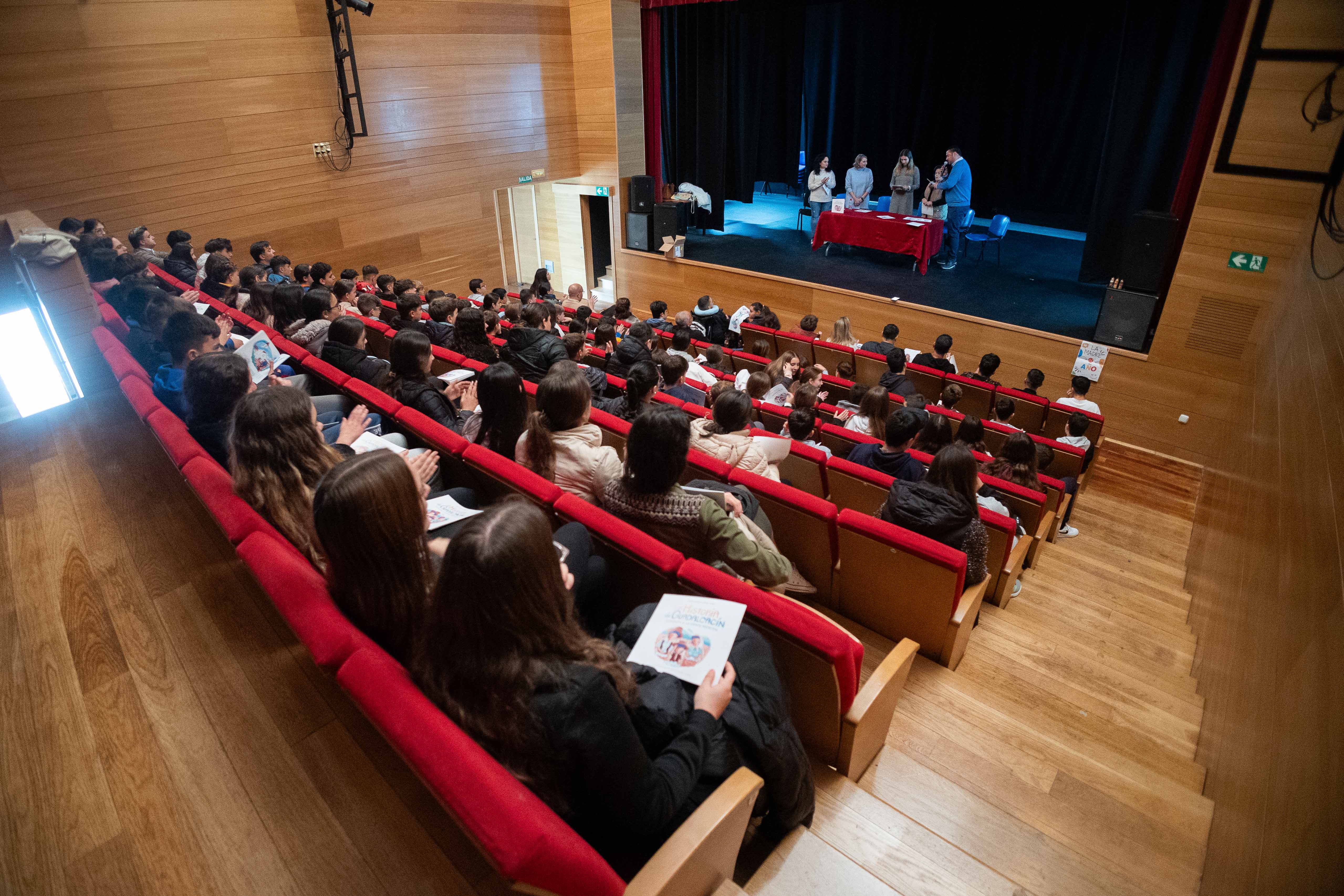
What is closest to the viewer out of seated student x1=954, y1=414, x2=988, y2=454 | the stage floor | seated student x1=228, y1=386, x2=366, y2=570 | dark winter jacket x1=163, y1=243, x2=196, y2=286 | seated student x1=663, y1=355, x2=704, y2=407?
seated student x1=228, y1=386, x2=366, y2=570

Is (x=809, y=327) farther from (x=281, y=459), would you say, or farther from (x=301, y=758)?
(x=301, y=758)

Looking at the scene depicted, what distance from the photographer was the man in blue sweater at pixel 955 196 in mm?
8320

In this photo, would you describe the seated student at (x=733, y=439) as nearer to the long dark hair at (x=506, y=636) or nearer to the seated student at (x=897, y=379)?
the long dark hair at (x=506, y=636)

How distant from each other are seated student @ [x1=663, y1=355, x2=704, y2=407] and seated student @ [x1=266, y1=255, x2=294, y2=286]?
10.6ft

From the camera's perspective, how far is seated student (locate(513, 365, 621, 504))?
2.18m

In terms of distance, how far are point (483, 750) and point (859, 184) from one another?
30.9 ft

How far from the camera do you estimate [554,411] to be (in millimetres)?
2209

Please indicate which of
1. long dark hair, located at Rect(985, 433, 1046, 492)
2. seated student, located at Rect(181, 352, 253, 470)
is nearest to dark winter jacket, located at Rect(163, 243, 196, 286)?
seated student, located at Rect(181, 352, 253, 470)

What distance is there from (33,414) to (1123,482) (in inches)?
279

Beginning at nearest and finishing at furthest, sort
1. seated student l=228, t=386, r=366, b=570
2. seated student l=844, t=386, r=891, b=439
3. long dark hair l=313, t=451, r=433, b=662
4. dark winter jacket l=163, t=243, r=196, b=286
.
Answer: long dark hair l=313, t=451, r=433, b=662 → seated student l=228, t=386, r=366, b=570 → seated student l=844, t=386, r=891, b=439 → dark winter jacket l=163, t=243, r=196, b=286

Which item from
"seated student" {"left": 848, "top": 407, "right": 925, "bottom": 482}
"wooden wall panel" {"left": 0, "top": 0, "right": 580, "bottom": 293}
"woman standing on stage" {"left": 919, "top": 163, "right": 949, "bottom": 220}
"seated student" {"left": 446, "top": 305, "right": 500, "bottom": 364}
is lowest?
"seated student" {"left": 848, "top": 407, "right": 925, "bottom": 482}

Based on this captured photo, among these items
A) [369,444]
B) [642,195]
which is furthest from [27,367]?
[642,195]

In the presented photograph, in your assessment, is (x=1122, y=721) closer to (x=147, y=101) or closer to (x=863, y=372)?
(x=863, y=372)

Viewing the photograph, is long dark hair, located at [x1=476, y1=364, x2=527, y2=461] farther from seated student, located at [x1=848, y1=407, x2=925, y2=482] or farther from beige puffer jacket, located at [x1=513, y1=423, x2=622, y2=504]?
seated student, located at [x1=848, y1=407, x2=925, y2=482]
